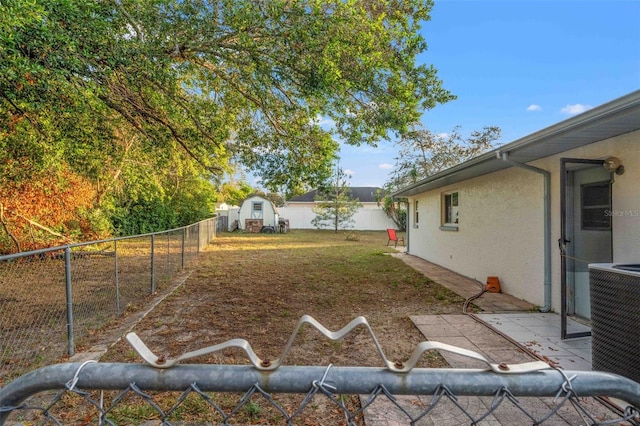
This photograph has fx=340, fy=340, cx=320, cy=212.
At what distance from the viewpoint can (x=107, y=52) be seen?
4160mm

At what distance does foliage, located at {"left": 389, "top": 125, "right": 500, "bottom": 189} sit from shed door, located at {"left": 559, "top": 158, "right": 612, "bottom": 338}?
1375 cm

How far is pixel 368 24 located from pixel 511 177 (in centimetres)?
371

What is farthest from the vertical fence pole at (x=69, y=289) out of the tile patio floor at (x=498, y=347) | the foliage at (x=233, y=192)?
the foliage at (x=233, y=192)

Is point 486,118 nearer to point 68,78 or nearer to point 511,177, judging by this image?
point 511,177

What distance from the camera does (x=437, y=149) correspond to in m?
19.5

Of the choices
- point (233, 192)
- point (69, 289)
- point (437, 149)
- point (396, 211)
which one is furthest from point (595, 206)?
point (233, 192)

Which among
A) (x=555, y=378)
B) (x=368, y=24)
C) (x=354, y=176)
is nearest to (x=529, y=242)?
(x=368, y=24)

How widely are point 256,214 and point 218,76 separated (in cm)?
1767

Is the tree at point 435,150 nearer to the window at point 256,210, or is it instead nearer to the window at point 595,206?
the window at point 256,210

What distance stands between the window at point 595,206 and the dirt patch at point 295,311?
2.23m

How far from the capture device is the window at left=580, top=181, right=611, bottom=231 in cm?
425

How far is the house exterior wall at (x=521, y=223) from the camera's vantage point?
3.87 metres

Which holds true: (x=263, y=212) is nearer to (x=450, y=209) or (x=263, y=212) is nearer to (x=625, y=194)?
(x=450, y=209)

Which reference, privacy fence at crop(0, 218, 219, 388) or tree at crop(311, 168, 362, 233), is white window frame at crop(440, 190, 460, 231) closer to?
privacy fence at crop(0, 218, 219, 388)
